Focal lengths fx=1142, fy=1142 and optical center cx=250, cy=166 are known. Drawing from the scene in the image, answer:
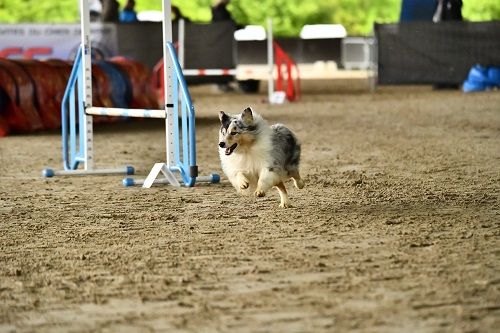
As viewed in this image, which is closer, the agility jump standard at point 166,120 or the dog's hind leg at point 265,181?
the dog's hind leg at point 265,181

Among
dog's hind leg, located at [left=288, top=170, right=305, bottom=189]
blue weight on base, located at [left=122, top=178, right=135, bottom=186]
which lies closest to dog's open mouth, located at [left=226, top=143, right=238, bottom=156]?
dog's hind leg, located at [left=288, top=170, right=305, bottom=189]

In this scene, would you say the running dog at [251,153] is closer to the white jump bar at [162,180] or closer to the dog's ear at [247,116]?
the dog's ear at [247,116]

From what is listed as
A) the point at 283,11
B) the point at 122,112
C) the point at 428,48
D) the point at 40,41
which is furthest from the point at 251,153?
the point at 283,11

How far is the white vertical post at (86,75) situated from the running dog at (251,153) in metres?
2.96

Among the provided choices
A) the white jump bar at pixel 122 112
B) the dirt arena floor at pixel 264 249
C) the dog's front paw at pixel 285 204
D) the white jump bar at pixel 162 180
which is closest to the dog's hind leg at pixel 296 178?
the dirt arena floor at pixel 264 249

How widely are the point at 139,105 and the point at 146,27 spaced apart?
7.38m

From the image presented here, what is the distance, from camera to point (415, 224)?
26.0 feet

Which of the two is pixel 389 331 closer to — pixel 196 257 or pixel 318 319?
pixel 318 319

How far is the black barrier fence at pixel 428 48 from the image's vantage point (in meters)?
27.3

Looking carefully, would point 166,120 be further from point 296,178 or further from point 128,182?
point 296,178

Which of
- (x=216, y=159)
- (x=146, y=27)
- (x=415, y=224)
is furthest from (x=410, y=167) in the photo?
(x=146, y=27)

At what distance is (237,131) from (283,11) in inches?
1569

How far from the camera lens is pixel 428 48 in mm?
27359

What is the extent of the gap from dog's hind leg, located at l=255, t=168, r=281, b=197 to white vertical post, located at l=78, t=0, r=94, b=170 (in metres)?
3.35
